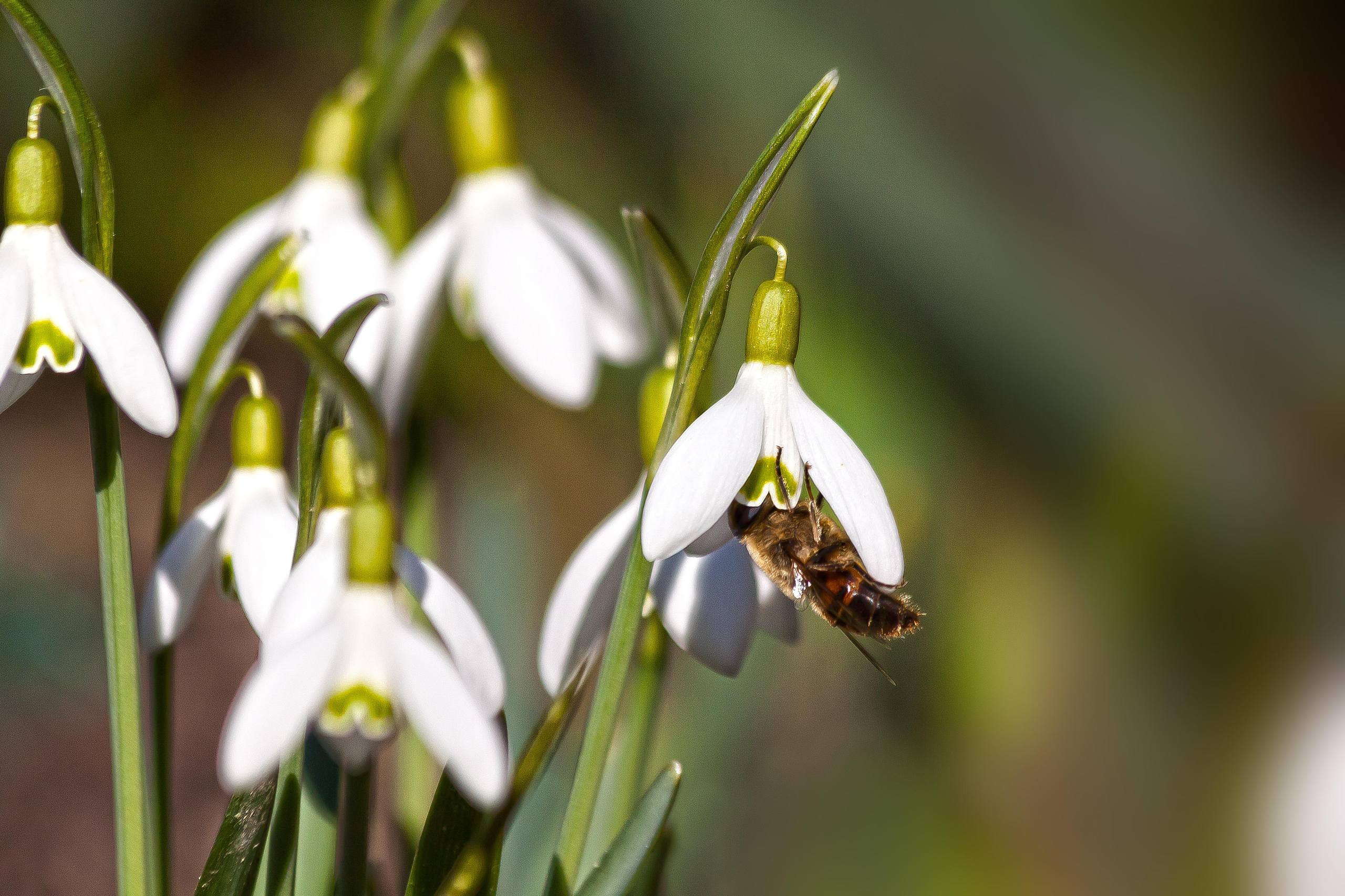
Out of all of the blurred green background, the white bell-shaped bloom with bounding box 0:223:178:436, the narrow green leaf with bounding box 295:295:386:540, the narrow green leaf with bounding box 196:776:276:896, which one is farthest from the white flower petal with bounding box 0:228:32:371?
the blurred green background

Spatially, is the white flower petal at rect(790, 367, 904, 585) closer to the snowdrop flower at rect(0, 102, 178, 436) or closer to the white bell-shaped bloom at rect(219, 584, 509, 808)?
the white bell-shaped bloom at rect(219, 584, 509, 808)

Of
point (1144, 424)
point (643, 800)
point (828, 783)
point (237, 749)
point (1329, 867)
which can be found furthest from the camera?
point (1144, 424)

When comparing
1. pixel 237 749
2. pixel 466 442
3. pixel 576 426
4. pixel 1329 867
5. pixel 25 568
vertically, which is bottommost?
pixel 237 749

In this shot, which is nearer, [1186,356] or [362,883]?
[362,883]

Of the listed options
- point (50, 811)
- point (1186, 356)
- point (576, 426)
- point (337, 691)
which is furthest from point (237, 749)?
point (576, 426)

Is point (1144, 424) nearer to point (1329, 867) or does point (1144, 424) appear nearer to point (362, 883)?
point (1329, 867)

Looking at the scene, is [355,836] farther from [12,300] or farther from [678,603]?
[12,300]

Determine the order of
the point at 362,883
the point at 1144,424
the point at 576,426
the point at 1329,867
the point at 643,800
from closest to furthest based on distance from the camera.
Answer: the point at 643,800
the point at 362,883
the point at 1329,867
the point at 1144,424
the point at 576,426
